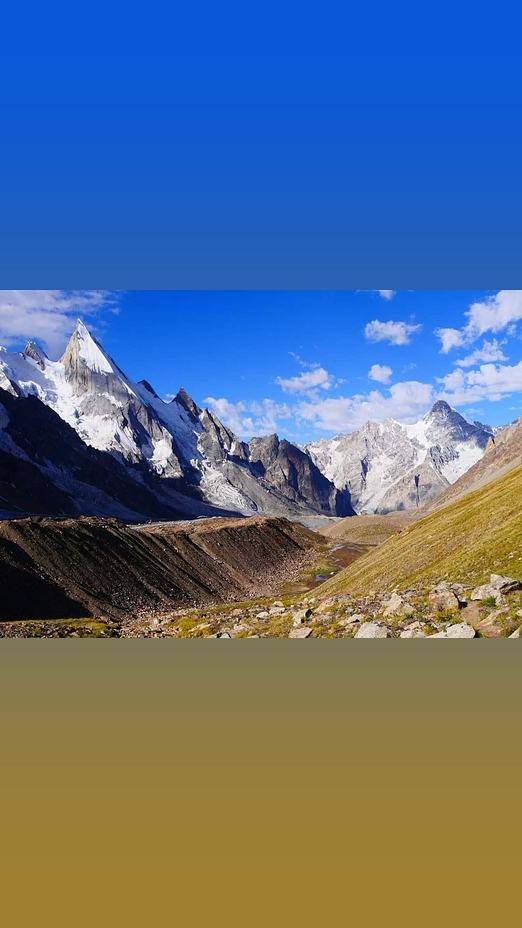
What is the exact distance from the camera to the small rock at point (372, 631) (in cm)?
1505

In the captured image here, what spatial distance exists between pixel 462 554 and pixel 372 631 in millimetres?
10266

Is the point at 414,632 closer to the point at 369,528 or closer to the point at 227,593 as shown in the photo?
the point at 227,593

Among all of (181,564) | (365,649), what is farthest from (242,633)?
(181,564)

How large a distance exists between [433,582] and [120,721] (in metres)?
13.3

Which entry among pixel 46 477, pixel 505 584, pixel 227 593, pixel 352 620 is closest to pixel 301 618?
pixel 352 620

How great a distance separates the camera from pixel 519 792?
25.4ft

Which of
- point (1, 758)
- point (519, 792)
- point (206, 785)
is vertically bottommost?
point (519, 792)

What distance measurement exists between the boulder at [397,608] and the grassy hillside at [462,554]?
2.15 meters

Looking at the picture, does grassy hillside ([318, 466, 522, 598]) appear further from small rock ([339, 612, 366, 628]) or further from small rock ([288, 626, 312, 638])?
small rock ([288, 626, 312, 638])

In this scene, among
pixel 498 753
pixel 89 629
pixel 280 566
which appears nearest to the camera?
pixel 498 753

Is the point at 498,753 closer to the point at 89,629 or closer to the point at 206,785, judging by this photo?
the point at 206,785

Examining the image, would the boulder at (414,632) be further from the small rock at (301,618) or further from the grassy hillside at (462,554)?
the small rock at (301,618)

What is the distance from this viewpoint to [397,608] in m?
17.3

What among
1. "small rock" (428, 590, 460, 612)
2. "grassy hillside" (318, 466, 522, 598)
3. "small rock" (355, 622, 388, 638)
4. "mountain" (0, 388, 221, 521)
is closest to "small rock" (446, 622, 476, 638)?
"small rock" (355, 622, 388, 638)
